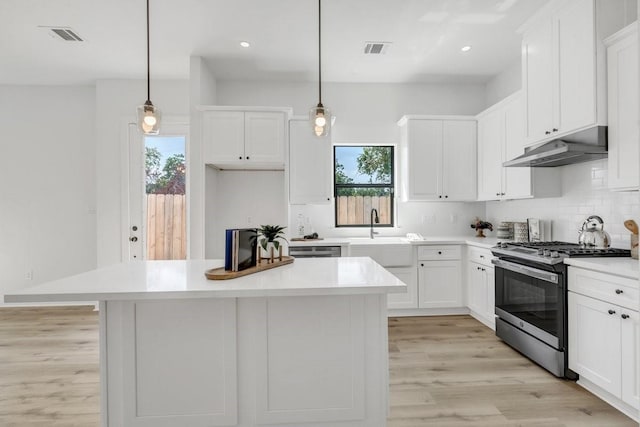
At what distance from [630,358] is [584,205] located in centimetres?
148

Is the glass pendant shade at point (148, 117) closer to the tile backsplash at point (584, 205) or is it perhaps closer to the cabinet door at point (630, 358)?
the cabinet door at point (630, 358)

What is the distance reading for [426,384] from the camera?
256cm

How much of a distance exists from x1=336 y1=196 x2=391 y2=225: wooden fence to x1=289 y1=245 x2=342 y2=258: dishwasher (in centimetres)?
73

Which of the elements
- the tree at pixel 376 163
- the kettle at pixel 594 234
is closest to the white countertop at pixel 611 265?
the kettle at pixel 594 234

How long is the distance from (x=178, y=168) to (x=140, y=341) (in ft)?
10.2

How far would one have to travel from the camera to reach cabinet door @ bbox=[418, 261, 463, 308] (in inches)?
162

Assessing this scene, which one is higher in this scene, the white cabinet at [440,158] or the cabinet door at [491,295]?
the white cabinet at [440,158]

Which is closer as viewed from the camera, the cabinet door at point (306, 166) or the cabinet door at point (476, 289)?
the cabinet door at point (476, 289)

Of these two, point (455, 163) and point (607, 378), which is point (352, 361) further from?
point (455, 163)

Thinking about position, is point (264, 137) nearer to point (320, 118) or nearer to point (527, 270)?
point (320, 118)

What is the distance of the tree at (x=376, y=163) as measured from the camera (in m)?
4.74

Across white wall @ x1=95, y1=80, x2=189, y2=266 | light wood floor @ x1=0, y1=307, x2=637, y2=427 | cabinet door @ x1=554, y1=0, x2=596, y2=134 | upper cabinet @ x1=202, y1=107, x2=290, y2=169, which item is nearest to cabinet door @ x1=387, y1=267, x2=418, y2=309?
light wood floor @ x1=0, y1=307, x2=637, y2=427

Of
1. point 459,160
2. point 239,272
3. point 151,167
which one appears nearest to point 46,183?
point 151,167

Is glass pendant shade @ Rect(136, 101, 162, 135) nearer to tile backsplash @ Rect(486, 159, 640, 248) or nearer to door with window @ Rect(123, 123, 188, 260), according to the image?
door with window @ Rect(123, 123, 188, 260)
